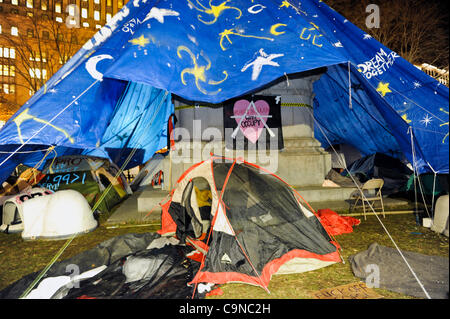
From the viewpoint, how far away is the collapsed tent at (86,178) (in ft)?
25.2

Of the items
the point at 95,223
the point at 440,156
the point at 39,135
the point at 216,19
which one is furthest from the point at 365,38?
the point at 95,223

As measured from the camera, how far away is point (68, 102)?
456 centimetres

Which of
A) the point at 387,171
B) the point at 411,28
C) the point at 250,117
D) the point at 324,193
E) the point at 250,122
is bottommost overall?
the point at 324,193

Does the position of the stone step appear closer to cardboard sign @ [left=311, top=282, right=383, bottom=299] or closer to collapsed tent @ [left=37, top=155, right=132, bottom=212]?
cardboard sign @ [left=311, top=282, right=383, bottom=299]

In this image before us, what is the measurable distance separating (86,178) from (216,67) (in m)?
5.79

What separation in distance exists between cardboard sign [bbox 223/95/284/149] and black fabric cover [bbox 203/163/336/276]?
365cm

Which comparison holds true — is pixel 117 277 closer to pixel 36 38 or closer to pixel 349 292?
pixel 349 292

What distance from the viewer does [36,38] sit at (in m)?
23.6

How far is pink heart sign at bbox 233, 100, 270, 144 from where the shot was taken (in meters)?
8.13

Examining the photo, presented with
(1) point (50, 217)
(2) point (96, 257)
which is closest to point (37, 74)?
(1) point (50, 217)

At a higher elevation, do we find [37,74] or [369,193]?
[37,74]

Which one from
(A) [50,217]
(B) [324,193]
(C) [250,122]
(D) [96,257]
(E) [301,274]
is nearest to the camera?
(E) [301,274]

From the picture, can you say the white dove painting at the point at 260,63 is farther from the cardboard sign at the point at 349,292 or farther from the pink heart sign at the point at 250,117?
the pink heart sign at the point at 250,117
